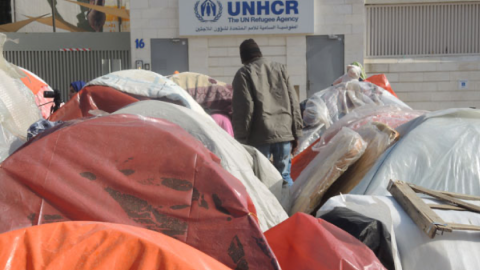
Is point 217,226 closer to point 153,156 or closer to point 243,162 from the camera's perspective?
point 153,156

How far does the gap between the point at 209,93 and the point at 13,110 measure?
2.24m

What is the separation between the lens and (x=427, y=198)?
305 cm

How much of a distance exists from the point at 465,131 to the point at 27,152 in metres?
2.83

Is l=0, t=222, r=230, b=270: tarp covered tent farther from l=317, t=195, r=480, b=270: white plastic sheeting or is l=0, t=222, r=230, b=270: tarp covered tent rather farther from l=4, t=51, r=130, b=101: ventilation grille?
l=4, t=51, r=130, b=101: ventilation grille

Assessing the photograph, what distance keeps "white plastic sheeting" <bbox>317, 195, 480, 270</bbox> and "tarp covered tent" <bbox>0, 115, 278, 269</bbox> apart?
0.67 m

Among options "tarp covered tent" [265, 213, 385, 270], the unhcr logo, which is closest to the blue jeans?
"tarp covered tent" [265, 213, 385, 270]

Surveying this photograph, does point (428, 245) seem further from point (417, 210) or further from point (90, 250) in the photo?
point (90, 250)

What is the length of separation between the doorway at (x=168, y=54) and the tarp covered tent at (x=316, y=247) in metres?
11.6

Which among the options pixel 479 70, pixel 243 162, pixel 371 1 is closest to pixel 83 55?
pixel 371 1

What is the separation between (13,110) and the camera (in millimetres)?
3936

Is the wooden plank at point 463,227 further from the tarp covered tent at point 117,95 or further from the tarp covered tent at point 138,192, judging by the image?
the tarp covered tent at point 117,95

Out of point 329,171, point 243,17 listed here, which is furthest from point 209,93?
point 243,17

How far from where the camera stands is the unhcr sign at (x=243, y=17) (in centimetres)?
1364

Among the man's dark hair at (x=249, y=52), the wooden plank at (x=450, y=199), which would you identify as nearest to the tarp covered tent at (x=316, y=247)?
the wooden plank at (x=450, y=199)
